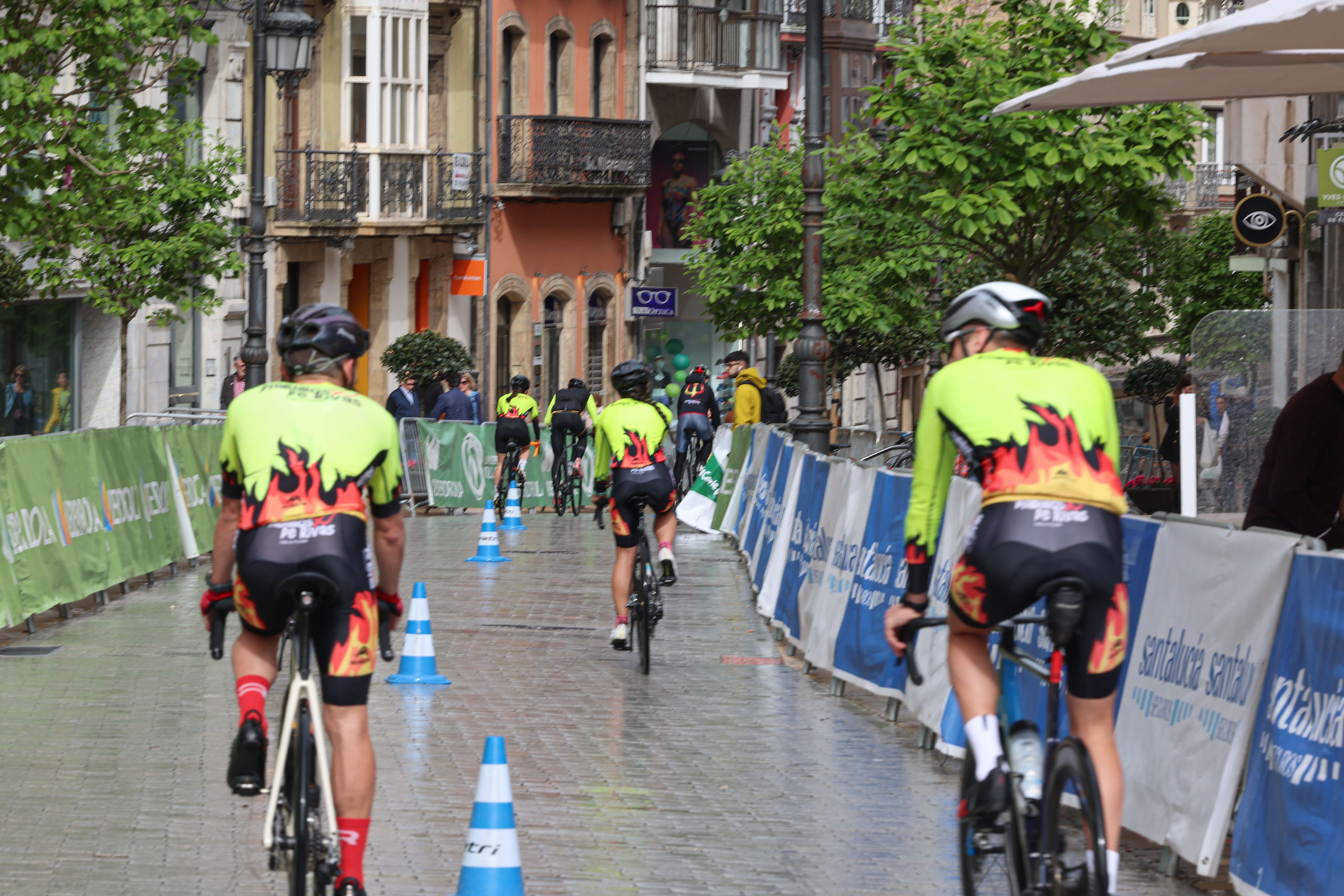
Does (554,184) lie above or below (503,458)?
above

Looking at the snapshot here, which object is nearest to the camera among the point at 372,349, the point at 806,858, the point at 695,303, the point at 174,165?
the point at 806,858

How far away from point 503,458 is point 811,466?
14957 millimetres

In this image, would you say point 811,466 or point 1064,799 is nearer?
point 1064,799

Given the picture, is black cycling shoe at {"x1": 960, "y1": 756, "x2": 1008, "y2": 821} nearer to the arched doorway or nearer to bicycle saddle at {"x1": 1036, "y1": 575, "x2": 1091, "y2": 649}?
bicycle saddle at {"x1": 1036, "y1": 575, "x2": 1091, "y2": 649}

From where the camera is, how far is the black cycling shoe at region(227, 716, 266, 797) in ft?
20.4

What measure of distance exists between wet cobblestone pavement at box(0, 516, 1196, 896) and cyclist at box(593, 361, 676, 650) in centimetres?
55

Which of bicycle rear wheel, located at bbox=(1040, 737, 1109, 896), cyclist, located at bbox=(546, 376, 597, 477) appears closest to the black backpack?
cyclist, located at bbox=(546, 376, 597, 477)

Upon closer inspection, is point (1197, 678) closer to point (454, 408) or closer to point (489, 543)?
point (489, 543)

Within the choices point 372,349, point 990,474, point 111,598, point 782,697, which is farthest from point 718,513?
point 990,474

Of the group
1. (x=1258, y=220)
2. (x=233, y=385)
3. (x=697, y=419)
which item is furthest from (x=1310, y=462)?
(x=233, y=385)

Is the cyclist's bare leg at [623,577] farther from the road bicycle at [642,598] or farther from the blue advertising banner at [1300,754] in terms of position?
the blue advertising banner at [1300,754]

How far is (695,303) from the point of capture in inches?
2205

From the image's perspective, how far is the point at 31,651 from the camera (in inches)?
559

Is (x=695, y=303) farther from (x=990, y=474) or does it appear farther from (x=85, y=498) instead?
(x=990, y=474)
